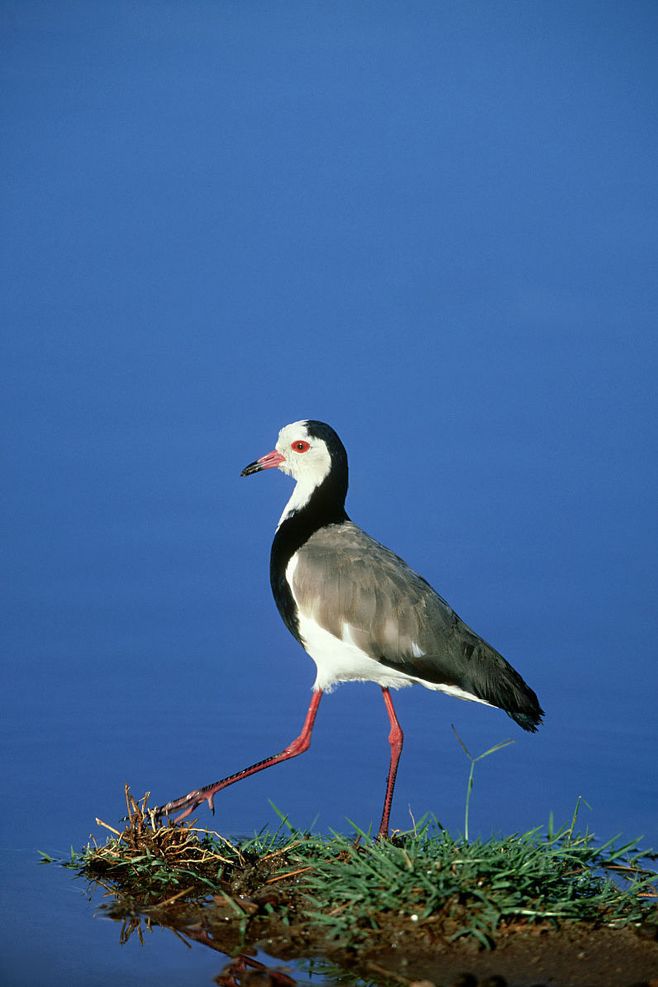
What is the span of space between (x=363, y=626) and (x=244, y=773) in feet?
2.99

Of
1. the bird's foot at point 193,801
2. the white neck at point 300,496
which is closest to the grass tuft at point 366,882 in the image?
the bird's foot at point 193,801

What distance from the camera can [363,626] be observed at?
586 centimetres

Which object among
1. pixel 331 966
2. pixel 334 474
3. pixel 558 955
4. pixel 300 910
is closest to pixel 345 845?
pixel 300 910

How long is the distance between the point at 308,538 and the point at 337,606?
44 centimetres

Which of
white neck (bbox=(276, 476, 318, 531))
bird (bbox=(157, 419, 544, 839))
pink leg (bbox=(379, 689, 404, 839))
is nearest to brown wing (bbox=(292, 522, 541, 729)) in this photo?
bird (bbox=(157, 419, 544, 839))

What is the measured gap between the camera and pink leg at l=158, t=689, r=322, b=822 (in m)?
5.84

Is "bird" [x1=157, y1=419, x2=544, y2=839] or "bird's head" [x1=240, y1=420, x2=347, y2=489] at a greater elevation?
"bird's head" [x1=240, y1=420, x2=347, y2=489]

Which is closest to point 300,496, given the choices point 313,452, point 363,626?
point 313,452

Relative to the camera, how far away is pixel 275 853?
5.36m

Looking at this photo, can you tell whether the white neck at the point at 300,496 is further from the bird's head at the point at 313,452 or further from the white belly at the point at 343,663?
the white belly at the point at 343,663

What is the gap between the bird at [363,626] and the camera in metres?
5.86

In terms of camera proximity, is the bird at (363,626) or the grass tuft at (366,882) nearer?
the grass tuft at (366,882)

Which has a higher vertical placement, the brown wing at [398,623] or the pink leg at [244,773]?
the brown wing at [398,623]

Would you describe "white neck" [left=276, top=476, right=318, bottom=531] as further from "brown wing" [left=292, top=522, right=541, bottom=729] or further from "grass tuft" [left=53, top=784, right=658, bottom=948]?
"grass tuft" [left=53, top=784, right=658, bottom=948]
